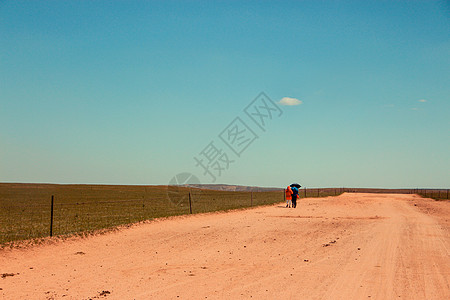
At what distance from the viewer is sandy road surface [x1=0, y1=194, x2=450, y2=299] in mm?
8305

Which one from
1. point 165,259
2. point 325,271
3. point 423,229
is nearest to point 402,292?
point 325,271

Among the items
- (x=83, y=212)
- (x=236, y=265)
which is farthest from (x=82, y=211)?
(x=236, y=265)

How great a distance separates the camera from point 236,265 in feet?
35.7

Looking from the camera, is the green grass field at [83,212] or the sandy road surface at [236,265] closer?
the sandy road surface at [236,265]

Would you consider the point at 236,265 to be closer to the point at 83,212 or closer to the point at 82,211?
the point at 83,212

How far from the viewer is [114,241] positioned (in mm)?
15156

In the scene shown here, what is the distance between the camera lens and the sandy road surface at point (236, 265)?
8305mm

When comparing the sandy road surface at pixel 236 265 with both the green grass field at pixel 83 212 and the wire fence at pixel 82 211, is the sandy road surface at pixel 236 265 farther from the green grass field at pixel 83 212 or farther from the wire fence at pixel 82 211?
the green grass field at pixel 83 212

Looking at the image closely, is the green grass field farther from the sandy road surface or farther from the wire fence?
the sandy road surface

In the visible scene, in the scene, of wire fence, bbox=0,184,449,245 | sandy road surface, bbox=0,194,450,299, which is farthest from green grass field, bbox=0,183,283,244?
sandy road surface, bbox=0,194,450,299

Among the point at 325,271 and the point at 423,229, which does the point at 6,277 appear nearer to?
the point at 325,271

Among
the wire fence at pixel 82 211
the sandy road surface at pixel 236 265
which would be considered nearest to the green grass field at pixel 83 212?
the wire fence at pixel 82 211

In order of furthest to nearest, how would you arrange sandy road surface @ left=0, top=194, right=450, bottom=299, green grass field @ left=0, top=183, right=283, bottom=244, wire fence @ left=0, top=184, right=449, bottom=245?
green grass field @ left=0, top=183, right=283, bottom=244 < wire fence @ left=0, top=184, right=449, bottom=245 < sandy road surface @ left=0, top=194, right=450, bottom=299

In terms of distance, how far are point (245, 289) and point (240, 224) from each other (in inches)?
465
